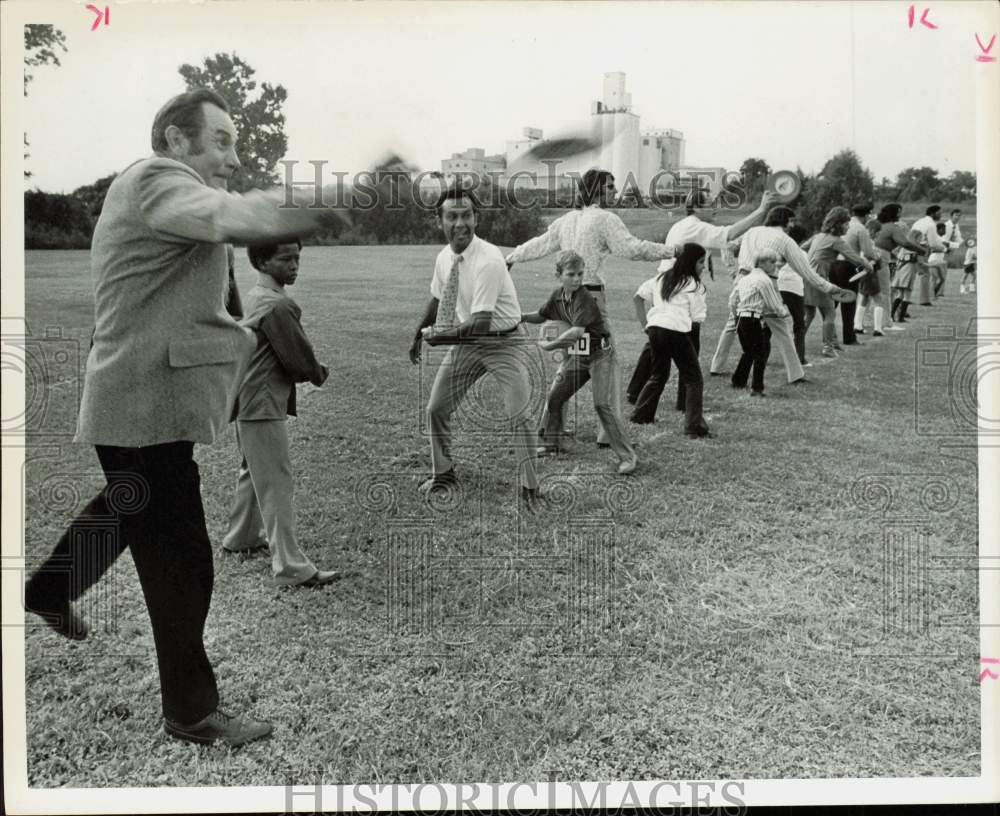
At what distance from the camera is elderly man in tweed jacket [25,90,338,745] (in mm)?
2637

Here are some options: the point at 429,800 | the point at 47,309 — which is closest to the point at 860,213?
the point at 429,800

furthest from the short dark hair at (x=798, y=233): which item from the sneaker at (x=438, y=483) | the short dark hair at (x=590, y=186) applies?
the sneaker at (x=438, y=483)

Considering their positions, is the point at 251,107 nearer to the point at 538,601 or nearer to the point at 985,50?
the point at 538,601

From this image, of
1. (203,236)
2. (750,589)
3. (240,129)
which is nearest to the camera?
(203,236)

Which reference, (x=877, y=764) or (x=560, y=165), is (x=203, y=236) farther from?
(x=877, y=764)

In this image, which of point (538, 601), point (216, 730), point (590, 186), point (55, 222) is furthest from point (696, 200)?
point (216, 730)

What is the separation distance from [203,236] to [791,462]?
6.36ft

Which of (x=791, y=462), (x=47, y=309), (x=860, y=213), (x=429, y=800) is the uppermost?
(x=860, y=213)

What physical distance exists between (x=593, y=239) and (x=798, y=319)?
77 centimetres

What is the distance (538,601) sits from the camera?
306 cm

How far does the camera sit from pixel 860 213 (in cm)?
321

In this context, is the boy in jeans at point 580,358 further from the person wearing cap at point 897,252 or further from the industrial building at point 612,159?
the person wearing cap at point 897,252

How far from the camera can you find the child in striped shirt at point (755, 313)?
3240 mm

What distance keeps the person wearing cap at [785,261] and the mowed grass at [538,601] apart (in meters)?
0.16
